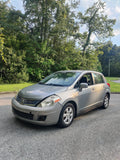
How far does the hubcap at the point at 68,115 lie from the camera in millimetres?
3593

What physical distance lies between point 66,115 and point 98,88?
6.80 feet

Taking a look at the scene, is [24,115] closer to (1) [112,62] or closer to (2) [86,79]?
(2) [86,79]

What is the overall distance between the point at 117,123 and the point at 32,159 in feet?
9.86

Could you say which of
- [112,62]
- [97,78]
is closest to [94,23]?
[97,78]

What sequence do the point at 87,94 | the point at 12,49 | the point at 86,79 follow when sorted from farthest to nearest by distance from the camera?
the point at 12,49, the point at 86,79, the point at 87,94

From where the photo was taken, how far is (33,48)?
16.6m

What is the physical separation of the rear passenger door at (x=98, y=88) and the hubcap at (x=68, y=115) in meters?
1.57

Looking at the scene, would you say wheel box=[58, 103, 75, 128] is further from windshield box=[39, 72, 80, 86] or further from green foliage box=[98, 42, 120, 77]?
green foliage box=[98, 42, 120, 77]

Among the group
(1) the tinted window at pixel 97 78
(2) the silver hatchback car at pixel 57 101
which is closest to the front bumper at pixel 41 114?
(2) the silver hatchback car at pixel 57 101

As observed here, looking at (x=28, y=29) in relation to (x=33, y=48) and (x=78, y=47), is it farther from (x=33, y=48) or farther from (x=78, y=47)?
(x=78, y=47)

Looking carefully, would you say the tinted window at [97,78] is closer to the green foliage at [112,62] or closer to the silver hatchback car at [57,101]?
the silver hatchback car at [57,101]

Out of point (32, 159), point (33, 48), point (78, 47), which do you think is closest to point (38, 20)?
point (33, 48)

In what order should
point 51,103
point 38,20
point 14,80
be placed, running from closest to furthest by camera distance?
point 51,103 → point 14,80 → point 38,20

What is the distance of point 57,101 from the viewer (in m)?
3.36
